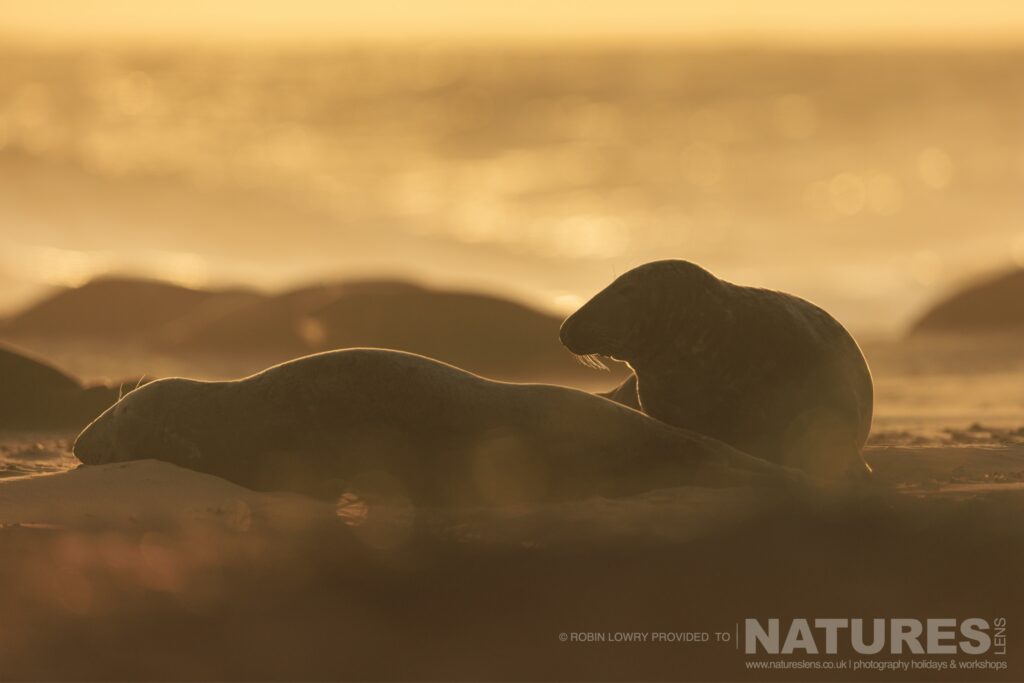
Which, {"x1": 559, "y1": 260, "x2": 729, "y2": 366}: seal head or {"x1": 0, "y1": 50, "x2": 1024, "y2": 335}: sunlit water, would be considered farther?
{"x1": 0, "y1": 50, "x2": 1024, "y2": 335}: sunlit water

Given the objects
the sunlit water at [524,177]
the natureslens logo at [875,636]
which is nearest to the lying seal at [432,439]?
the natureslens logo at [875,636]

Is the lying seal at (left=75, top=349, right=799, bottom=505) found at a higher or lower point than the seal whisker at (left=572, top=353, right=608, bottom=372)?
lower

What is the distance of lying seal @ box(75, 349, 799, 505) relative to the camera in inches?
332

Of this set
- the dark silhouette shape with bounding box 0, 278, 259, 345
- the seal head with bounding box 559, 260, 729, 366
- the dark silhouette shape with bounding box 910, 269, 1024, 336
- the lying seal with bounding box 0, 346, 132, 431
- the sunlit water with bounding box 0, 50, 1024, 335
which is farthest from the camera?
the sunlit water with bounding box 0, 50, 1024, 335

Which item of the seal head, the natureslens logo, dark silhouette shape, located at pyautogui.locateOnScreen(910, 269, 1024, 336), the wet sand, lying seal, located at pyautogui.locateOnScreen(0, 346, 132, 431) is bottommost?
the natureslens logo

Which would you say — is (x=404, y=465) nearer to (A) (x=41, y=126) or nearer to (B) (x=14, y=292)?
(B) (x=14, y=292)

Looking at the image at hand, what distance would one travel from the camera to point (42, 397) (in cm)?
1222

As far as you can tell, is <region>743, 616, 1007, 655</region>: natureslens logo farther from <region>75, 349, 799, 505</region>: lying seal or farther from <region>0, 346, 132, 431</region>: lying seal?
<region>0, 346, 132, 431</region>: lying seal

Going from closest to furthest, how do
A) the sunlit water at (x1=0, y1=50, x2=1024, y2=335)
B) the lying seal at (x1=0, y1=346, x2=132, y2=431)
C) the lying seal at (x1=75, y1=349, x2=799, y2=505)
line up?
the lying seal at (x1=75, y1=349, x2=799, y2=505) → the lying seal at (x1=0, y1=346, x2=132, y2=431) → the sunlit water at (x1=0, y1=50, x2=1024, y2=335)

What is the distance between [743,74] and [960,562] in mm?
71093

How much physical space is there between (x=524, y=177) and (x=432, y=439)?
39.9 metres

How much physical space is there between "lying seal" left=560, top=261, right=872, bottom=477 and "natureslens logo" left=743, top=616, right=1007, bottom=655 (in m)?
2.16

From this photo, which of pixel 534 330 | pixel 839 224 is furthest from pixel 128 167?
pixel 534 330

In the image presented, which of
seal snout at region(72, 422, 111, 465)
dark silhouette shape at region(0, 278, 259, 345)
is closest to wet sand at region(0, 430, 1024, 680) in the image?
seal snout at region(72, 422, 111, 465)
